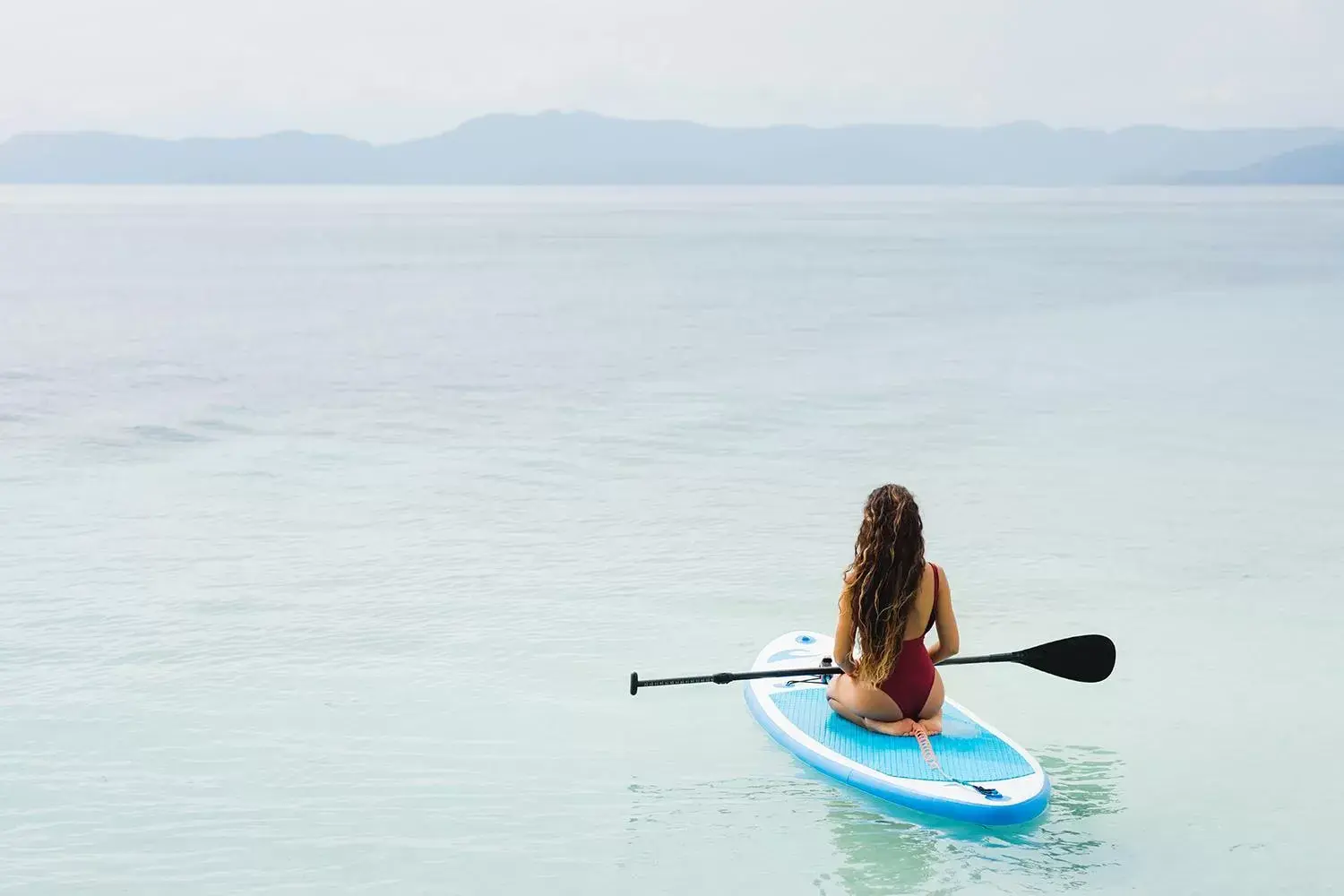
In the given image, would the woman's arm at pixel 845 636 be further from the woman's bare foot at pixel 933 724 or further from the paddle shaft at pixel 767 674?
the woman's bare foot at pixel 933 724

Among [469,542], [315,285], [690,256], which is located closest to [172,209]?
[690,256]

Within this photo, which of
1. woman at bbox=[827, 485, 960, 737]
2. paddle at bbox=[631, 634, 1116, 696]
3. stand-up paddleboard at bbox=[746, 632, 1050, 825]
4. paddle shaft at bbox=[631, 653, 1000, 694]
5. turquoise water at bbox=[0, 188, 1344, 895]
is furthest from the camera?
paddle at bbox=[631, 634, 1116, 696]

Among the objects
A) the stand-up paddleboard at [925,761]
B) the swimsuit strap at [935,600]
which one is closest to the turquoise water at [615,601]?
the stand-up paddleboard at [925,761]

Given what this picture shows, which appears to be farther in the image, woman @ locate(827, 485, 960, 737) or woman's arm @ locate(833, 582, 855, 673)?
woman's arm @ locate(833, 582, 855, 673)

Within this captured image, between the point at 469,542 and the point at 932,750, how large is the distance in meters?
5.49

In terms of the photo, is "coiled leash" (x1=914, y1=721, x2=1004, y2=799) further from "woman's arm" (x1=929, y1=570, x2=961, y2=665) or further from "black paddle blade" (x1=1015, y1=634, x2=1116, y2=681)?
"black paddle blade" (x1=1015, y1=634, x2=1116, y2=681)

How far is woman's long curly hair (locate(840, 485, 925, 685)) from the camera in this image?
600 centimetres

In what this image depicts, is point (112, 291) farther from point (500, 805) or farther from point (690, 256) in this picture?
point (500, 805)

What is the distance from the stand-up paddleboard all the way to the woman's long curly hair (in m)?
0.38

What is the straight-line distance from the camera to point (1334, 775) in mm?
6711

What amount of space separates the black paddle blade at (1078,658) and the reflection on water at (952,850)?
64 cm

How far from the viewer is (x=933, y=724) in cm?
628

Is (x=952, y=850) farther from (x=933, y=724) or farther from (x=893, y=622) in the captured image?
(x=893, y=622)

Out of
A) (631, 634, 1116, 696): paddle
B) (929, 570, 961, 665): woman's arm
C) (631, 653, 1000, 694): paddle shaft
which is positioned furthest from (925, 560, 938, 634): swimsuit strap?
(631, 634, 1116, 696): paddle
